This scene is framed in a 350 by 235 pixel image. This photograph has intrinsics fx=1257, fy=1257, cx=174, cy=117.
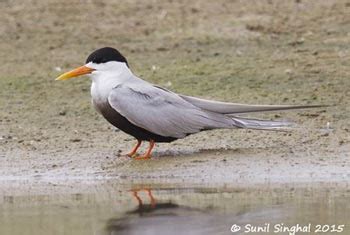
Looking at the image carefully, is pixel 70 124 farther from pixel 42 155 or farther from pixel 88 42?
pixel 88 42

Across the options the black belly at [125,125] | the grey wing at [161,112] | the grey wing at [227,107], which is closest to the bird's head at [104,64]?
the grey wing at [161,112]

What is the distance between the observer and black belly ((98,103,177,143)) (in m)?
10.9

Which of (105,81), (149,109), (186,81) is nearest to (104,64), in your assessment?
(105,81)

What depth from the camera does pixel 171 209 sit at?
9.30 metres

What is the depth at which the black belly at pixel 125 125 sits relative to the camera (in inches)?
428

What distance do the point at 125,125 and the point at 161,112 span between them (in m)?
0.34

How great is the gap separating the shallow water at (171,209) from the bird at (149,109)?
0.68 meters

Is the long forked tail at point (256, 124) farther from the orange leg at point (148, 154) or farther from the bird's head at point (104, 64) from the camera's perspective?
the bird's head at point (104, 64)

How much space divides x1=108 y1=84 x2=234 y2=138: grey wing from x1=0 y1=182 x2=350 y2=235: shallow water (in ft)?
2.29

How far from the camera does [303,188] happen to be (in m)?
10.1

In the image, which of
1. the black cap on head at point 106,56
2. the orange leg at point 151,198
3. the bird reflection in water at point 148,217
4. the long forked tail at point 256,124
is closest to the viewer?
the bird reflection in water at point 148,217

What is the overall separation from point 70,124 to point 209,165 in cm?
205

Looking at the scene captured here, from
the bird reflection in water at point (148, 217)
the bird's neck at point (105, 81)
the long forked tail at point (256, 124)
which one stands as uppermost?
the bird's neck at point (105, 81)

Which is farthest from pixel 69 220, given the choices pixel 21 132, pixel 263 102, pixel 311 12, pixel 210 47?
pixel 311 12
